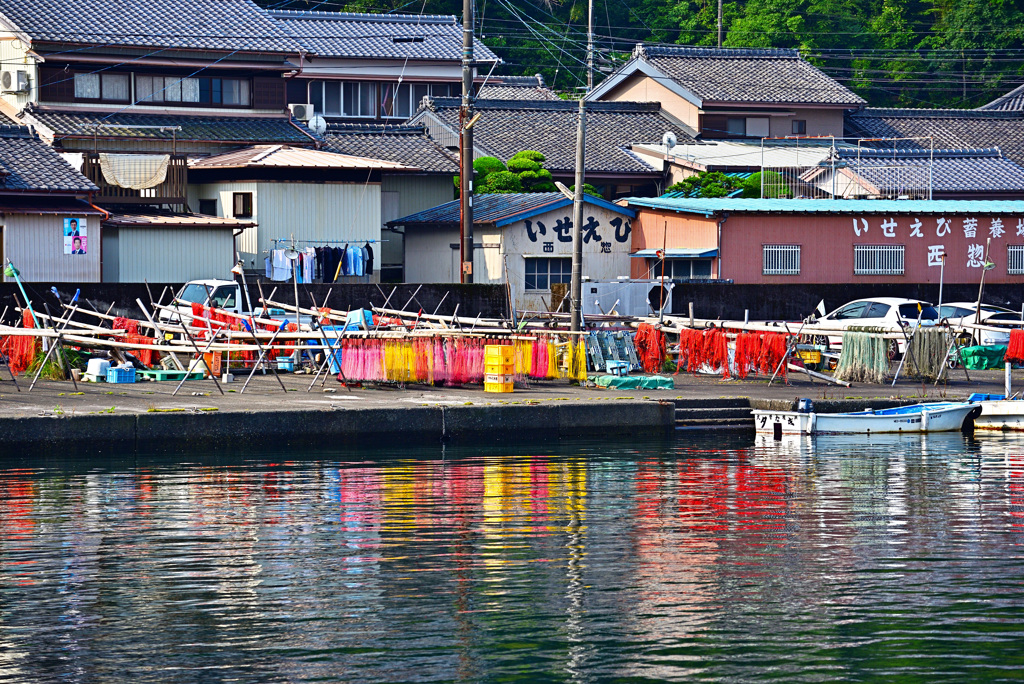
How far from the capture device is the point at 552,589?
1295 cm

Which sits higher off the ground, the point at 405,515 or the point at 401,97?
the point at 401,97

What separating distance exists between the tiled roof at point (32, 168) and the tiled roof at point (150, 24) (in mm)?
5352

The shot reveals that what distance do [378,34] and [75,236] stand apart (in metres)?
23.3

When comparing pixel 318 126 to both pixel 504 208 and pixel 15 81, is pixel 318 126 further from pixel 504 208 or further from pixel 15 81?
pixel 15 81

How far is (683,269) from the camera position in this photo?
39.9 metres

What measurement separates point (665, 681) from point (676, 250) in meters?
29.9

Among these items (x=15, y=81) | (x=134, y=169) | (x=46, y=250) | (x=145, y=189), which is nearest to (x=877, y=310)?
(x=145, y=189)

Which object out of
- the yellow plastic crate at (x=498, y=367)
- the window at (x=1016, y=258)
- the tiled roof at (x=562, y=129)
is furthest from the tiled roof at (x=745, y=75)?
the yellow plastic crate at (x=498, y=367)

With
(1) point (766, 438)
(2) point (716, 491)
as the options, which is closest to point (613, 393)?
(1) point (766, 438)

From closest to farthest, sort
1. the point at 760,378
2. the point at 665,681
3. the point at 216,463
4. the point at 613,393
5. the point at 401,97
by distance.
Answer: the point at 665,681
the point at 216,463
the point at 613,393
the point at 760,378
the point at 401,97

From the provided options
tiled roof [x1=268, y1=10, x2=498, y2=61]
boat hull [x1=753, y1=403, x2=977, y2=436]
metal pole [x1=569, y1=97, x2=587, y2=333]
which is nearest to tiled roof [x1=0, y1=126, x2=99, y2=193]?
metal pole [x1=569, y1=97, x2=587, y2=333]

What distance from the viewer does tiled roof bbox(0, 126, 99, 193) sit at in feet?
115

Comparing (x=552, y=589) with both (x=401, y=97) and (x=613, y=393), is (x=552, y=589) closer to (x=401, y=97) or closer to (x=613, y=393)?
(x=613, y=393)

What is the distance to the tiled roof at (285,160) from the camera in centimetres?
3944
